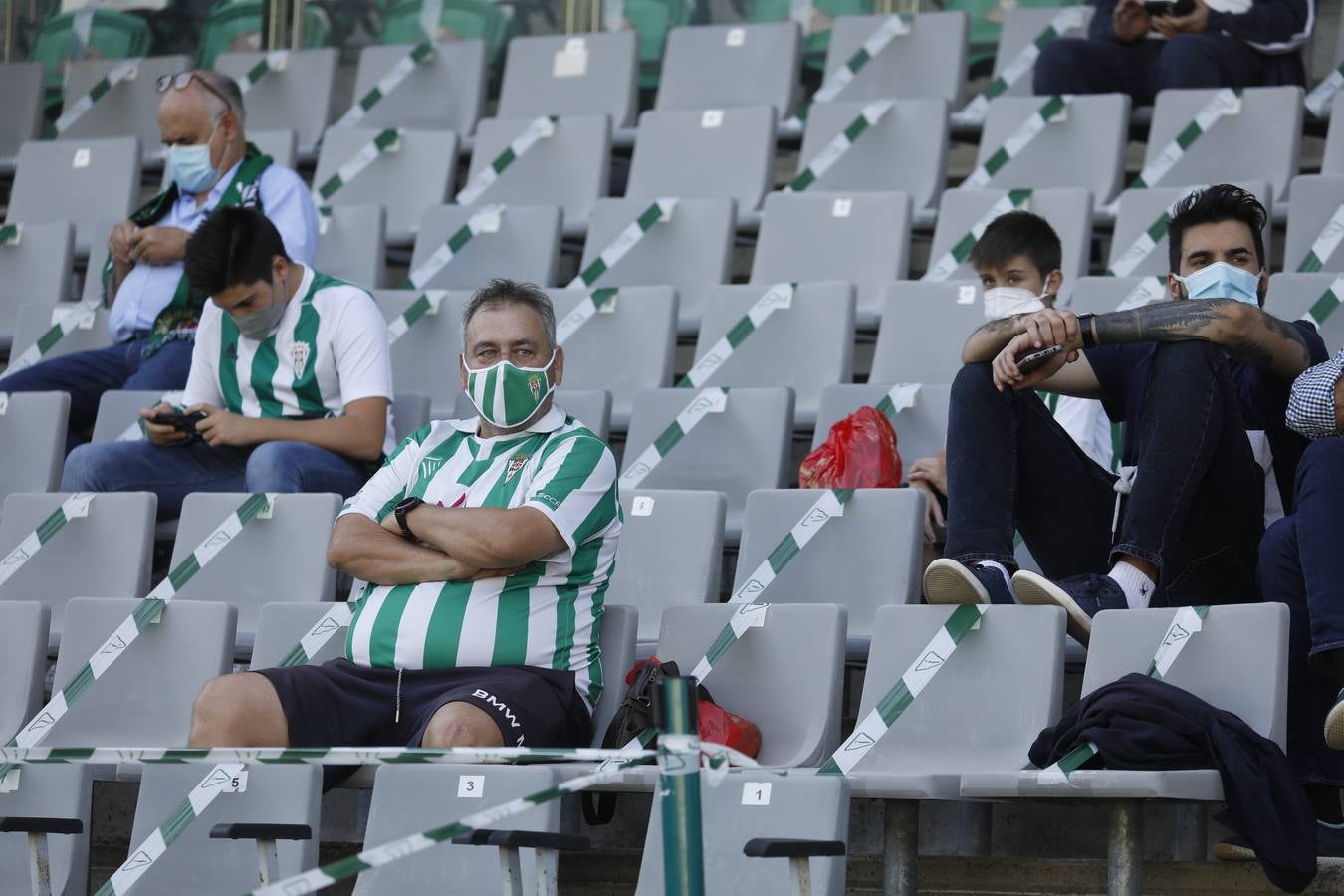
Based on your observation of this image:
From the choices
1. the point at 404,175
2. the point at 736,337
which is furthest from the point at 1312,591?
the point at 404,175

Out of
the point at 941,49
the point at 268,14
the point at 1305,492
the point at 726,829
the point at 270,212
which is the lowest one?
the point at 726,829

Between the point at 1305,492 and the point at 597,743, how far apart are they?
4.00ft

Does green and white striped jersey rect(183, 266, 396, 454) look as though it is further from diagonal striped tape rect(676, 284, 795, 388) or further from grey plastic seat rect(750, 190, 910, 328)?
grey plastic seat rect(750, 190, 910, 328)

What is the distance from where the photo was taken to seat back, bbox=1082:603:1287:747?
2994 millimetres

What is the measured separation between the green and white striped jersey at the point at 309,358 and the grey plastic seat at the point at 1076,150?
2.00 meters

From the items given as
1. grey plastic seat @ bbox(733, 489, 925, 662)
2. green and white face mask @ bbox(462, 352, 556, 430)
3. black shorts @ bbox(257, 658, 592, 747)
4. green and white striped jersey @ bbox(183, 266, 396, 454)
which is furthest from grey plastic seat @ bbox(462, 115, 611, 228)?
black shorts @ bbox(257, 658, 592, 747)

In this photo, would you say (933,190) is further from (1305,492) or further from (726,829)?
(726,829)

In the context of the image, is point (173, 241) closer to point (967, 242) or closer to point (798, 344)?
point (798, 344)

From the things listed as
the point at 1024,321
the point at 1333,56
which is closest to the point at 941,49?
the point at 1333,56

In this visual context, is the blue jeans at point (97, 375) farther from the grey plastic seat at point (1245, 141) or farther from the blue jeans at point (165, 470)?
the grey plastic seat at point (1245, 141)

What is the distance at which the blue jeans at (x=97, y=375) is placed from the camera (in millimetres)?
4957

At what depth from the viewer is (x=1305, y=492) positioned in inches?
122

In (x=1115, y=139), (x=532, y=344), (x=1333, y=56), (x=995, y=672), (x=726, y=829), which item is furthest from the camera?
(x=1333, y=56)

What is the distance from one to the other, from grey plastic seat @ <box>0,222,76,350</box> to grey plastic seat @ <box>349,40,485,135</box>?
125cm
